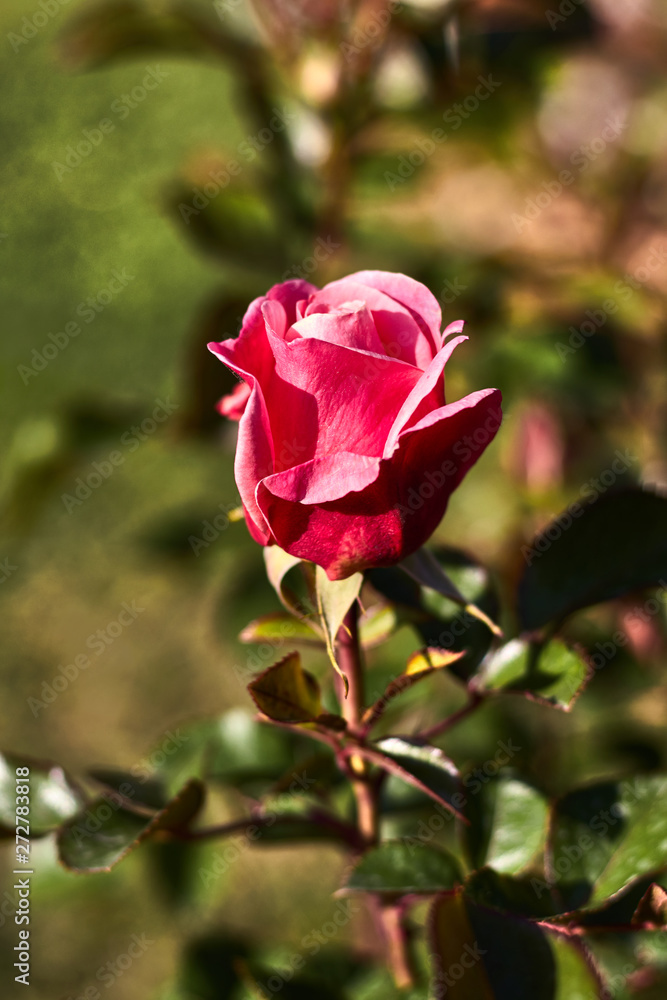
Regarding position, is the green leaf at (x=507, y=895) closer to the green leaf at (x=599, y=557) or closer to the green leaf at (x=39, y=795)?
the green leaf at (x=599, y=557)

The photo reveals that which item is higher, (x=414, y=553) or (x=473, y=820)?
(x=414, y=553)

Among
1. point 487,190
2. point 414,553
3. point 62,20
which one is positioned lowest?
point 487,190

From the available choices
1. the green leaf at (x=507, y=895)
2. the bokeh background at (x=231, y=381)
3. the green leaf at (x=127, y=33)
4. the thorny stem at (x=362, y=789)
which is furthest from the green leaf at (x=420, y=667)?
the green leaf at (x=127, y=33)

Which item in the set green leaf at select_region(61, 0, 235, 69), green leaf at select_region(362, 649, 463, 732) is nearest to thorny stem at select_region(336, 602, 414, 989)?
green leaf at select_region(362, 649, 463, 732)

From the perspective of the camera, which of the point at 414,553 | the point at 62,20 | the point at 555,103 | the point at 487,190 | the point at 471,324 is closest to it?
the point at 414,553

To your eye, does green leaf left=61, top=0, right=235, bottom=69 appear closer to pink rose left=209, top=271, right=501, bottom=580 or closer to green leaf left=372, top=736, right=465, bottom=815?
pink rose left=209, top=271, right=501, bottom=580

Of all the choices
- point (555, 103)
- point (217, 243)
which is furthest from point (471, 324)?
point (555, 103)

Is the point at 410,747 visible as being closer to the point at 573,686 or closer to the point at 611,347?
the point at 573,686
